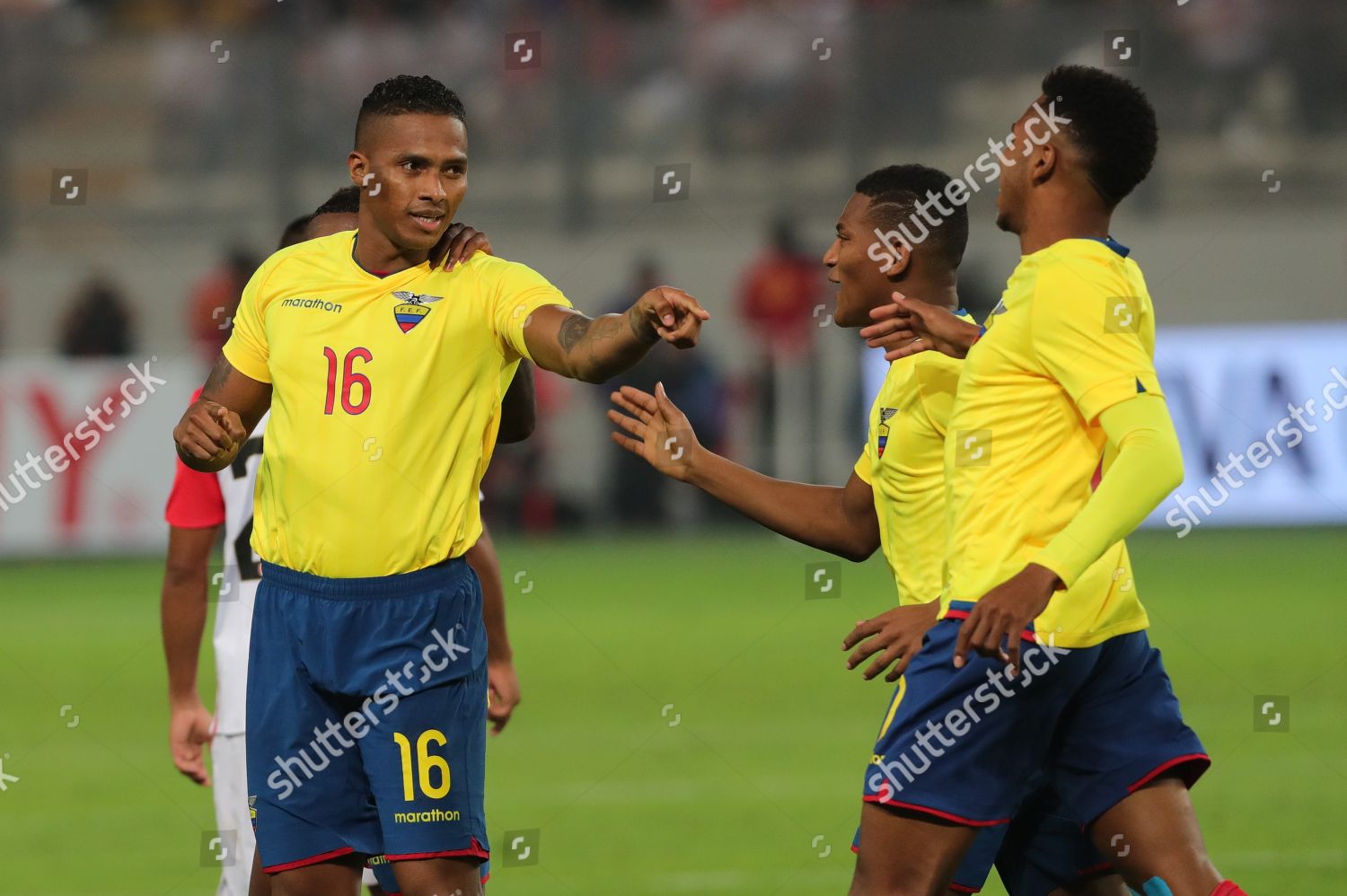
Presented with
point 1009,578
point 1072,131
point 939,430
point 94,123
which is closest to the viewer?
point 1009,578

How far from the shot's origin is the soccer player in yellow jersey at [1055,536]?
4.11 m

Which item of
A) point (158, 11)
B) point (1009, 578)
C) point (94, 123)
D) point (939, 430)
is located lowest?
point (1009, 578)

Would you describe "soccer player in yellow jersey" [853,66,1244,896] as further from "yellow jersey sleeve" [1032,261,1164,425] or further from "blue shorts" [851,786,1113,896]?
"blue shorts" [851,786,1113,896]

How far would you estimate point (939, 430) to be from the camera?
15.1 feet

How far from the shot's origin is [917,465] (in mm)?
4656

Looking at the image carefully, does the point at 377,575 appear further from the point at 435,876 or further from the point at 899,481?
the point at 899,481

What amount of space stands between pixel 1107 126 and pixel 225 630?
2788 millimetres

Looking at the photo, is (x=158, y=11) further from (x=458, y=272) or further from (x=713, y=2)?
(x=458, y=272)

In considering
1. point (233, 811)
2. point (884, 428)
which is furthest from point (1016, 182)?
point (233, 811)

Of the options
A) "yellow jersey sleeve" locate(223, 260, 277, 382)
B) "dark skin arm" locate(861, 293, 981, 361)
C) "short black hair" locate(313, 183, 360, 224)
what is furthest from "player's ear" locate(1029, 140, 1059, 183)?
"short black hair" locate(313, 183, 360, 224)

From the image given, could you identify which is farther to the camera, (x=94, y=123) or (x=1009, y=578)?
(x=94, y=123)

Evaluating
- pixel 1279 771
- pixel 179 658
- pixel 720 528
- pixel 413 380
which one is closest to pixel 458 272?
pixel 413 380

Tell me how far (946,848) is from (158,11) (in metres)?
20.2

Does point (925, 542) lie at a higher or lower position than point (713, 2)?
lower
